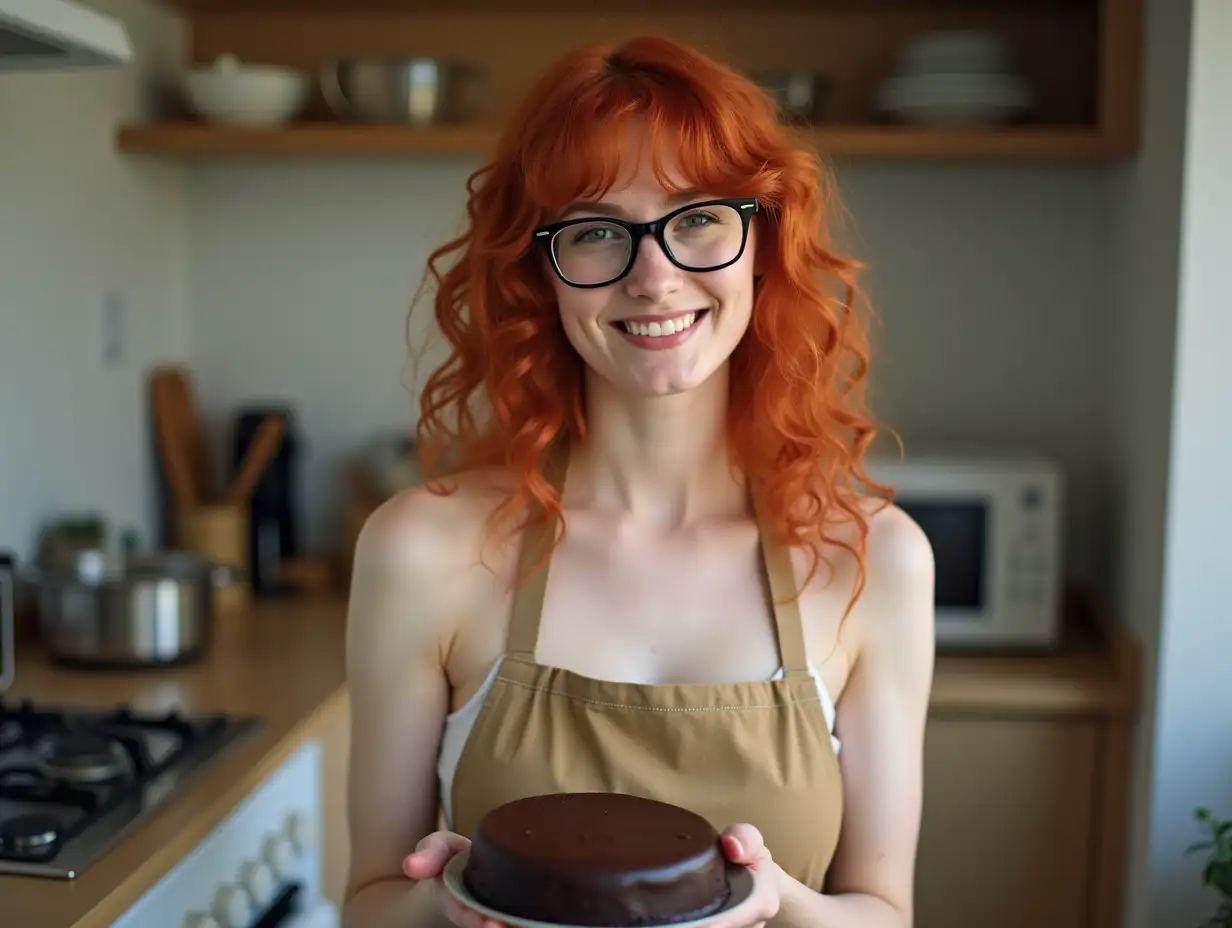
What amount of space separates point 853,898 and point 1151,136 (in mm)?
1335

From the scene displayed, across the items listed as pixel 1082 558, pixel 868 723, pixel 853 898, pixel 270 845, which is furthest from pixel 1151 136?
pixel 270 845

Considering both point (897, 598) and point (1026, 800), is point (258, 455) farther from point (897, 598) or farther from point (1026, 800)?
point (897, 598)

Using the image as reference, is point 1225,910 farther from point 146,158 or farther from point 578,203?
point 146,158

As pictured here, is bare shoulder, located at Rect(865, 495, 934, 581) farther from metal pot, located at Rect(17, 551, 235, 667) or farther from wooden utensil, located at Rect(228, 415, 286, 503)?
wooden utensil, located at Rect(228, 415, 286, 503)

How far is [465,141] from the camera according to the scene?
2.34 meters

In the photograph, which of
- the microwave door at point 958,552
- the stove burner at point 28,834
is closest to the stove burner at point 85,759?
the stove burner at point 28,834

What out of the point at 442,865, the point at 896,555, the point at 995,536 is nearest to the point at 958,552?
the point at 995,536

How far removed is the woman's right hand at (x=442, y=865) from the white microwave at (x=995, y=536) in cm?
134

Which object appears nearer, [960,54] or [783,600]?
[783,600]

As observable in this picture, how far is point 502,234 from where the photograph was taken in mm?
1382

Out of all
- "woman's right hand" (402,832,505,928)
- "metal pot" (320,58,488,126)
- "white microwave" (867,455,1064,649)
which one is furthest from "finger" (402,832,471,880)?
"metal pot" (320,58,488,126)

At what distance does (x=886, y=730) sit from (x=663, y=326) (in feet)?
1.42

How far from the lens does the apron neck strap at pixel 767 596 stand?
1350mm

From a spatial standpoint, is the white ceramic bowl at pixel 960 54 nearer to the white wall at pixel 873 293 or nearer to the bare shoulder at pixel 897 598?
the white wall at pixel 873 293
